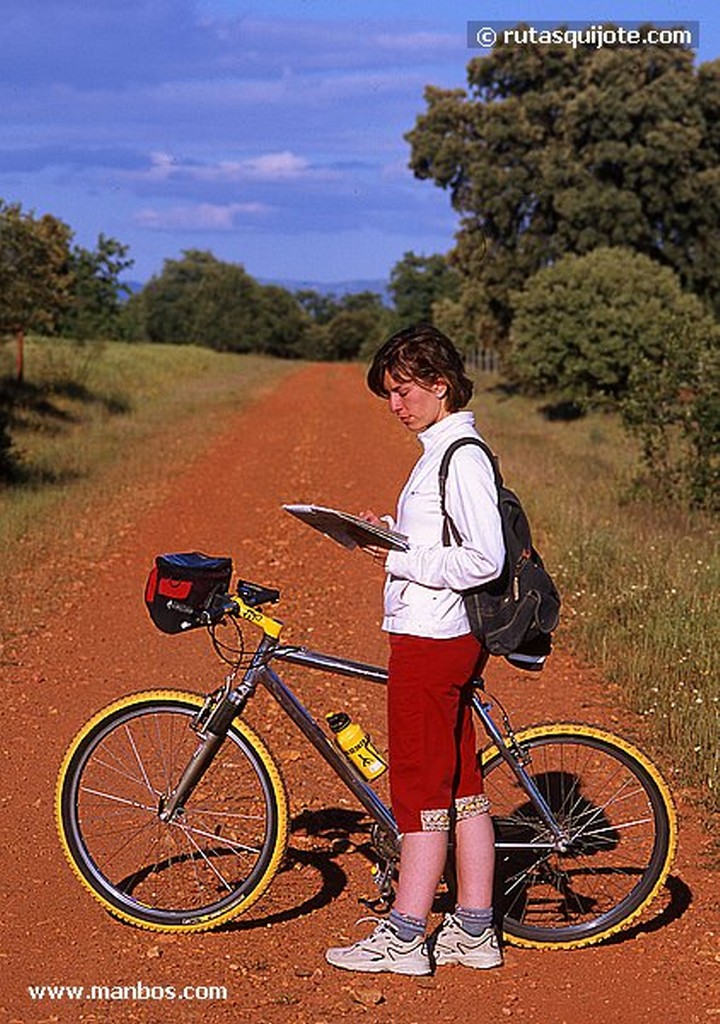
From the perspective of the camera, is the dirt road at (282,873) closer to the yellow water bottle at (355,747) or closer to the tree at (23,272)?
the yellow water bottle at (355,747)

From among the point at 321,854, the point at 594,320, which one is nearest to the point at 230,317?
the point at 594,320

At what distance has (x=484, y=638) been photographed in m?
4.12

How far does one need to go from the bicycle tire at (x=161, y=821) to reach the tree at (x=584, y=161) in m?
33.5

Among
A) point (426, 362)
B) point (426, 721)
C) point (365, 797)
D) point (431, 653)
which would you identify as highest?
point (426, 362)

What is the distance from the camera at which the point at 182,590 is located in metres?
4.36

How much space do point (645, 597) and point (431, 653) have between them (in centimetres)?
553

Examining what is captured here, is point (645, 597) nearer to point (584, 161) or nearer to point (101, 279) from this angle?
point (584, 161)

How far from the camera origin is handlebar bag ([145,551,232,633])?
4.36m

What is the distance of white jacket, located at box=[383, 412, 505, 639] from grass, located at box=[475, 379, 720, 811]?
2.37 metres

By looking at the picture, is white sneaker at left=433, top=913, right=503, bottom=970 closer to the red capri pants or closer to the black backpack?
the red capri pants

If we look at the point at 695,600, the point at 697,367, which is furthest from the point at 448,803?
the point at 697,367

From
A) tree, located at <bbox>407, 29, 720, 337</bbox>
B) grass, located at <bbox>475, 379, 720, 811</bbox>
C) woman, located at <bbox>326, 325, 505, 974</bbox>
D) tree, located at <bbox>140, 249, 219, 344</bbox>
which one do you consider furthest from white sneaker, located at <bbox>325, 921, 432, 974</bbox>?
tree, located at <bbox>140, 249, 219, 344</bbox>

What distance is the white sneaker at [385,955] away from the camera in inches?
169

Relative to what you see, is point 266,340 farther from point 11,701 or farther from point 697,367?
point 11,701
